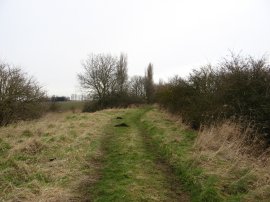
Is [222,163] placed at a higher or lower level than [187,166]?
higher

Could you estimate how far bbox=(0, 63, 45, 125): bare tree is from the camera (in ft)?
59.5

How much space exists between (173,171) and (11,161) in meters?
4.42

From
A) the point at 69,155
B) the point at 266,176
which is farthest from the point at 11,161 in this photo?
the point at 266,176

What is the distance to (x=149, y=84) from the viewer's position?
58844 mm

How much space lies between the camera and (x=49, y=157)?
920 cm

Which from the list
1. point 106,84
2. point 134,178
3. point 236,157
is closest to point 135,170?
point 134,178

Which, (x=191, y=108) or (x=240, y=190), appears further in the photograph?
(x=191, y=108)

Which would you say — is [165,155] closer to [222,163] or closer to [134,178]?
[222,163]

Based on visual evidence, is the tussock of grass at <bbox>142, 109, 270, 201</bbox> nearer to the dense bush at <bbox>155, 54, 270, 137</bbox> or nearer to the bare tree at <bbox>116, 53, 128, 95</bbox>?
the dense bush at <bbox>155, 54, 270, 137</bbox>

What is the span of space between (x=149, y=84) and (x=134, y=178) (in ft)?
170

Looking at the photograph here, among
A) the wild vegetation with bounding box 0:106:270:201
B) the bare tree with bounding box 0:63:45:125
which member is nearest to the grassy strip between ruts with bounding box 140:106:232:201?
the wild vegetation with bounding box 0:106:270:201

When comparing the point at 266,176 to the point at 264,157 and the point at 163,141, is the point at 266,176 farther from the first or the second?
the point at 163,141

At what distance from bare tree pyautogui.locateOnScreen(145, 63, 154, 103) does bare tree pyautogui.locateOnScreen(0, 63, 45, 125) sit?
35301mm

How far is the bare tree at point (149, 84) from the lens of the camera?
55522 millimetres
